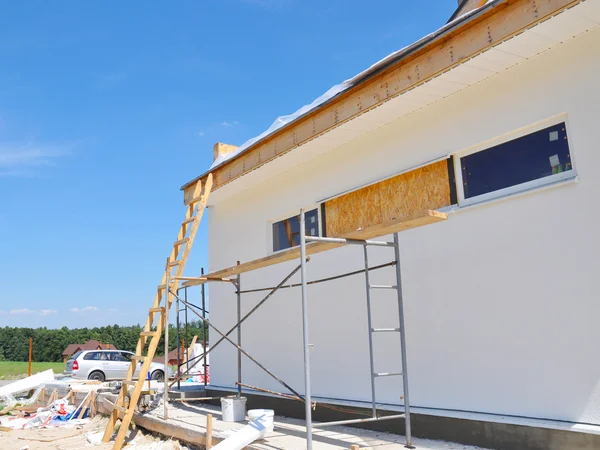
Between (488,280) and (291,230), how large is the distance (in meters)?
4.18

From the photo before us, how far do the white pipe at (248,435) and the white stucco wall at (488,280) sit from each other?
156cm

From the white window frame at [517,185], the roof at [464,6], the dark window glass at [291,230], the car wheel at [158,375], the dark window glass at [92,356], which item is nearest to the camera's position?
the white window frame at [517,185]

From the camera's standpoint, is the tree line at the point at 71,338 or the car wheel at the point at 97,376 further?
the tree line at the point at 71,338

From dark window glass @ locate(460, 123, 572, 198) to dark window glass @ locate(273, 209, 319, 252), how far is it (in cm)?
294

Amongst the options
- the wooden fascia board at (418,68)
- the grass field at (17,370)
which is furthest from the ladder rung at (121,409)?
the grass field at (17,370)

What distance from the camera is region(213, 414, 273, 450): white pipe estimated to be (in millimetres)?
5527

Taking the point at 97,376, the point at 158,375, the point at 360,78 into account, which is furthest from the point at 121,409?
the point at 158,375

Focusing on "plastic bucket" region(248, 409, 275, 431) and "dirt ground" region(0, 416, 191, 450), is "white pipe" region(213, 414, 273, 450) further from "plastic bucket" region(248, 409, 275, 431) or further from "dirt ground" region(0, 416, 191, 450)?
"dirt ground" region(0, 416, 191, 450)

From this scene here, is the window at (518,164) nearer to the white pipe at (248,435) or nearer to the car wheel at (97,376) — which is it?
the white pipe at (248,435)

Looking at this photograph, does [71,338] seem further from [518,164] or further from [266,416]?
[518,164]

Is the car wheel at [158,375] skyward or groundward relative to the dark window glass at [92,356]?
groundward

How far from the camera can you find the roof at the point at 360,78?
495cm

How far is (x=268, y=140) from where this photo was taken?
7.94 metres

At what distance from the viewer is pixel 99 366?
19.6m
